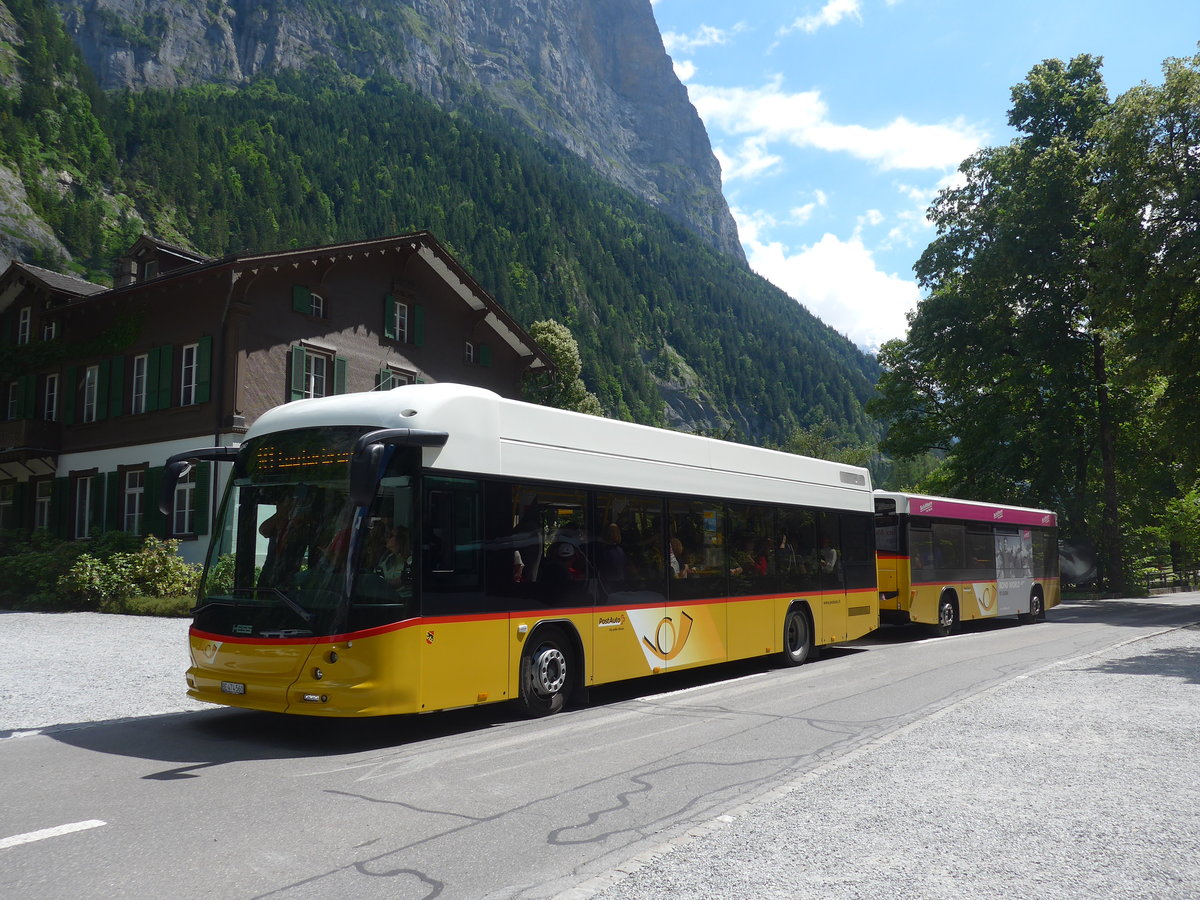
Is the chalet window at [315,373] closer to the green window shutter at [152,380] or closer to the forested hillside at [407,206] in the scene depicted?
the green window shutter at [152,380]

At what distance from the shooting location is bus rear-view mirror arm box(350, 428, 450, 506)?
6.89m

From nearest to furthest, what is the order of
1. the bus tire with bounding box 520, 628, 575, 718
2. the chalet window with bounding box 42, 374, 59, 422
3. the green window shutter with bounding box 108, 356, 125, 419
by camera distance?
the bus tire with bounding box 520, 628, 575, 718 → the green window shutter with bounding box 108, 356, 125, 419 → the chalet window with bounding box 42, 374, 59, 422

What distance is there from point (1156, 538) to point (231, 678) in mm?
47321

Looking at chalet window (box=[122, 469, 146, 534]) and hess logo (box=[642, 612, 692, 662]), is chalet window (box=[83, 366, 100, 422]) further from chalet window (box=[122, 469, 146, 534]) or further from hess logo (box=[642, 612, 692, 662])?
hess logo (box=[642, 612, 692, 662])

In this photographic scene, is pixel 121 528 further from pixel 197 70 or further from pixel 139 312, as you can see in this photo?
pixel 197 70

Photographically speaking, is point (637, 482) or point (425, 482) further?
point (637, 482)

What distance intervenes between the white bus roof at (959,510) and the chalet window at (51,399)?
82.6ft

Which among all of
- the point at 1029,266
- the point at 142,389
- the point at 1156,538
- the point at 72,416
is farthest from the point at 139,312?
the point at 1156,538

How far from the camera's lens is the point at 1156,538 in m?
45.1

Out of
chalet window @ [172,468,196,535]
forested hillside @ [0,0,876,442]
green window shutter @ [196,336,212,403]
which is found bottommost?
chalet window @ [172,468,196,535]

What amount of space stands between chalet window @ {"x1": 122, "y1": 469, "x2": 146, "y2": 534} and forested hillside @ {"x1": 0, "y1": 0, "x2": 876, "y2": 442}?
55.6 meters

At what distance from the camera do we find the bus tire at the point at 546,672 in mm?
9164

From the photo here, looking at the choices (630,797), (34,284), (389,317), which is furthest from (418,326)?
(630,797)

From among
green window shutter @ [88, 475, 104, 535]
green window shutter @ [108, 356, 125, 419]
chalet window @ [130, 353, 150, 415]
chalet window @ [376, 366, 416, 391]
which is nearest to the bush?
green window shutter @ [88, 475, 104, 535]
